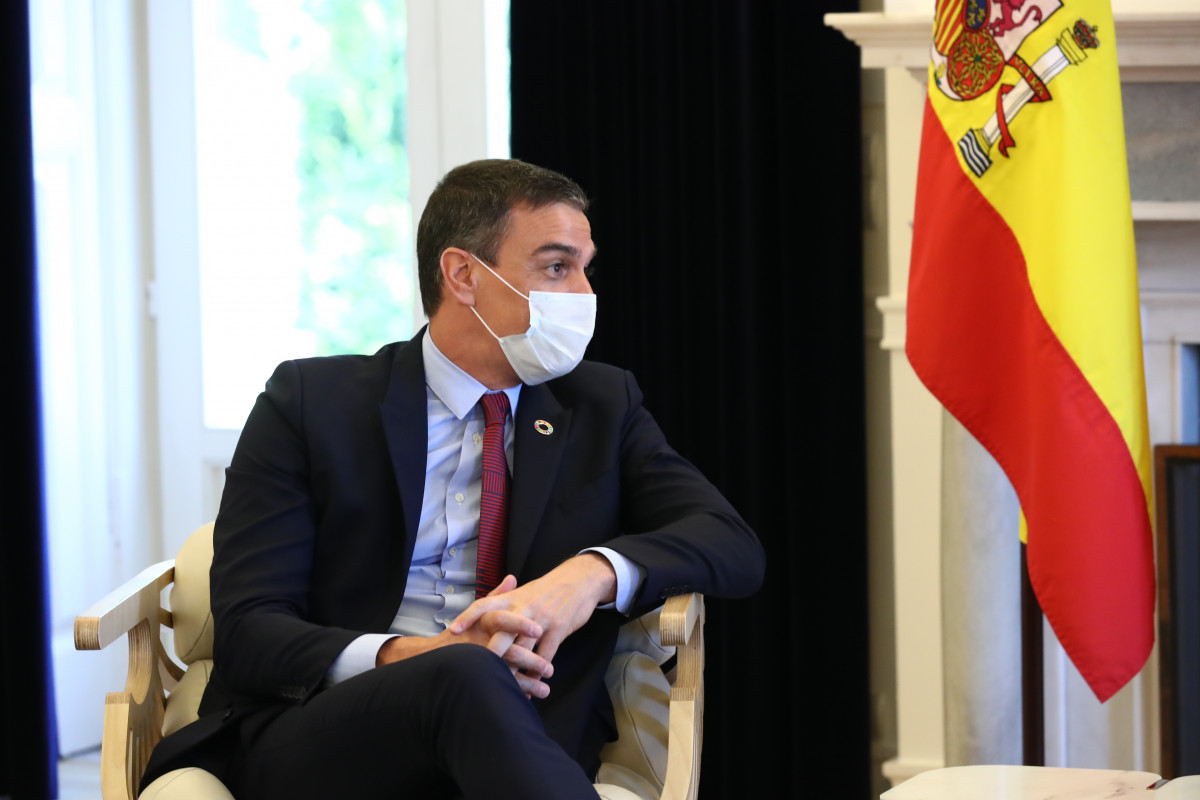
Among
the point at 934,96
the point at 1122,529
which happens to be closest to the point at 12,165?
the point at 934,96

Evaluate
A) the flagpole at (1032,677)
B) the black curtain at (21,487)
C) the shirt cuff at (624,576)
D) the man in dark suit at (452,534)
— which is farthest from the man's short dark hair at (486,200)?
the black curtain at (21,487)

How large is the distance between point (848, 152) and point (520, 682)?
148 cm

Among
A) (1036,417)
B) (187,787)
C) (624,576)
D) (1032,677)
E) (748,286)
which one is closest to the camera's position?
(187,787)

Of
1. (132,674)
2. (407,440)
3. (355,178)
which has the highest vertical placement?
(355,178)

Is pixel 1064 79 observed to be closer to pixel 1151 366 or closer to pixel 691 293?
pixel 1151 366

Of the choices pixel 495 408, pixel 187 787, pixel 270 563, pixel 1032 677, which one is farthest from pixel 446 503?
pixel 1032 677

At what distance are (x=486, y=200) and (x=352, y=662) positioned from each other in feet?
2.42

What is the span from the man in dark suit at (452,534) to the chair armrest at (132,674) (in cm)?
6

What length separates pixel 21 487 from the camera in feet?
10.6

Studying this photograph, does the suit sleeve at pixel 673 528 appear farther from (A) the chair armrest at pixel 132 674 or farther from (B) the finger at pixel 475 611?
(A) the chair armrest at pixel 132 674

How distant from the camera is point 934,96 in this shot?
200cm

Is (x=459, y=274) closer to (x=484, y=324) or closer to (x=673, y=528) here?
(x=484, y=324)

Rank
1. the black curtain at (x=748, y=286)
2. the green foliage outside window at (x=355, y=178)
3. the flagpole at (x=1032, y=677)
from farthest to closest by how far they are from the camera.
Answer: the green foliage outside window at (x=355, y=178) < the black curtain at (x=748, y=286) < the flagpole at (x=1032, y=677)

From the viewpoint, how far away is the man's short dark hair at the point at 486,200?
1877 mm
